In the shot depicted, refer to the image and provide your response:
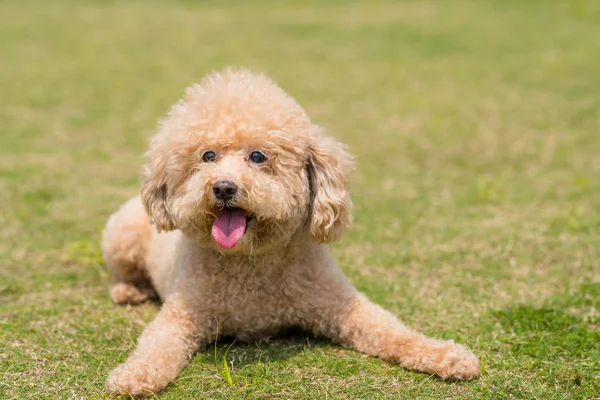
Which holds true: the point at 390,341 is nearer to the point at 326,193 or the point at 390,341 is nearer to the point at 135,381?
the point at 326,193

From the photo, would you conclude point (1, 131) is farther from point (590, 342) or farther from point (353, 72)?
point (590, 342)

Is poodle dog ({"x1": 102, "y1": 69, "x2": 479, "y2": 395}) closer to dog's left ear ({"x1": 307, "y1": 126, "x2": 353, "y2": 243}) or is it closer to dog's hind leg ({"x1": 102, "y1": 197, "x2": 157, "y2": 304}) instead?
dog's left ear ({"x1": 307, "y1": 126, "x2": 353, "y2": 243})

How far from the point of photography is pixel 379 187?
6.50m

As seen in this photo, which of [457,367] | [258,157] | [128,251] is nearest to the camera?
[457,367]

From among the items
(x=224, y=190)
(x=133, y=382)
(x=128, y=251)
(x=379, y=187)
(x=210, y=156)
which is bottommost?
(x=133, y=382)

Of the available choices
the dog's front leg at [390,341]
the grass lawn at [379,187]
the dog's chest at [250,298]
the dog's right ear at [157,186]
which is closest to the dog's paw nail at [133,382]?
the grass lawn at [379,187]

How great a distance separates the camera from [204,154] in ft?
10.9

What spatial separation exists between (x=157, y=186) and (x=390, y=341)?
127 cm

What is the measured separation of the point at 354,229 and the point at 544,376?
2.39 metres

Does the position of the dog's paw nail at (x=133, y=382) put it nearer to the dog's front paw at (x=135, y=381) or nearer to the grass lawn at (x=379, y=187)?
the dog's front paw at (x=135, y=381)

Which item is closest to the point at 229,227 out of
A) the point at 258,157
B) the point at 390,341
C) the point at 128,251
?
the point at 258,157

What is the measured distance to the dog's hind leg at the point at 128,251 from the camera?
4207 mm

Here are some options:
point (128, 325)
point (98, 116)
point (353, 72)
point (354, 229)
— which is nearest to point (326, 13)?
point (353, 72)

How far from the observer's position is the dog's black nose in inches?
121
